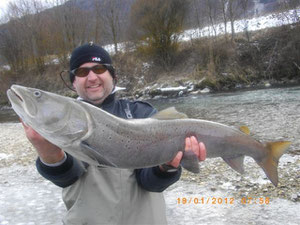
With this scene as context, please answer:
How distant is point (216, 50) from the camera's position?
26.7 metres

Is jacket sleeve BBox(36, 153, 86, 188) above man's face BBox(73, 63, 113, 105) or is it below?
below

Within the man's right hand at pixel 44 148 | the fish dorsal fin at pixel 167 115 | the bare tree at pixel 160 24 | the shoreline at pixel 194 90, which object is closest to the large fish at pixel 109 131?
the fish dorsal fin at pixel 167 115

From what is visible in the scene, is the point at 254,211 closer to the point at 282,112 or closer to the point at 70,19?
the point at 282,112

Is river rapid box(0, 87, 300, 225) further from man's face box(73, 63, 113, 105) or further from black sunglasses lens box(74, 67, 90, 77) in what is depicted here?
black sunglasses lens box(74, 67, 90, 77)

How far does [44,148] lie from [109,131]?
512mm

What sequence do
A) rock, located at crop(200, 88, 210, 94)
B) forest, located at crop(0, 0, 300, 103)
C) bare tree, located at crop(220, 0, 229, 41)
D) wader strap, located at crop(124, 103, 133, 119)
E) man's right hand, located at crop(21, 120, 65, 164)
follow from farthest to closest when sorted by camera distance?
bare tree, located at crop(220, 0, 229, 41)
forest, located at crop(0, 0, 300, 103)
rock, located at crop(200, 88, 210, 94)
wader strap, located at crop(124, 103, 133, 119)
man's right hand, located at crop(21, 120, 65, 164)

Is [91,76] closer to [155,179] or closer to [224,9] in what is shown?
[155,179]

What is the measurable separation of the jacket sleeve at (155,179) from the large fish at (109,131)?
16cm

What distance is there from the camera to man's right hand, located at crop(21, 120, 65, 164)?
202 centimetres

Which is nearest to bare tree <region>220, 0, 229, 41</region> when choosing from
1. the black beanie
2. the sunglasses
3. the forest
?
the forest

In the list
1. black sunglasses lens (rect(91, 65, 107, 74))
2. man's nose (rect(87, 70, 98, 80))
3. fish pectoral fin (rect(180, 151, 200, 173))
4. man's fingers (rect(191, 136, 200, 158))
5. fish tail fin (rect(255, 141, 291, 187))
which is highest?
black sunglasses lens (rect(91, 65, 107, 74))
